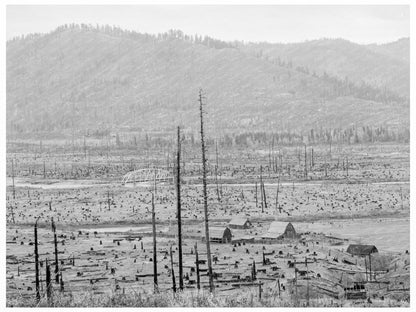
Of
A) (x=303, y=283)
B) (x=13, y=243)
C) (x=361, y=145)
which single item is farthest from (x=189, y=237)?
(x=361, y=145)

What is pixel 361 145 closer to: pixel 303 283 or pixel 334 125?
pixel 334 125

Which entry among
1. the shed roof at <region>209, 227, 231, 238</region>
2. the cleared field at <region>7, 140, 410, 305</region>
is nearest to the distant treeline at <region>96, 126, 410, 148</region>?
the cleared field at <region>7, 140, 410, 305</region>

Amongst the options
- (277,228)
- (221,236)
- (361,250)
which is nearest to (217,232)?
(221,236)

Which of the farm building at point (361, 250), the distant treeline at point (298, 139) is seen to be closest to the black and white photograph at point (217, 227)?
the farm building at point (361, 250)

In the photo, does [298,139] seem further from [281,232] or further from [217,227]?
[281,232]

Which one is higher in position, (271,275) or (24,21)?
(24,21)

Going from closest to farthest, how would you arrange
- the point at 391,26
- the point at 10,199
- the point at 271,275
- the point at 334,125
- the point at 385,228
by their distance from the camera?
the point at 271,275
the point at 391,26
the point at 385,228
the point at 10,199
the point at 334,125
